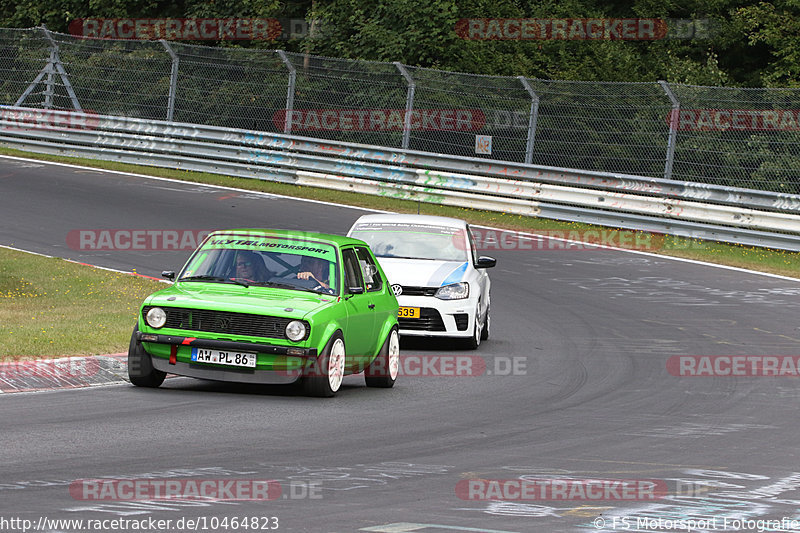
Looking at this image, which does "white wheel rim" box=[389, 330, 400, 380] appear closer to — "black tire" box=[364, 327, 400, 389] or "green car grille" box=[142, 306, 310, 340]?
"black tire" box=[364, 327, 400, 389]

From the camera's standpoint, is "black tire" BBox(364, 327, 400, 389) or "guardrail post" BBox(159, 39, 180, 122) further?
"guardrail post" BBox(159, 39, 180, 122)

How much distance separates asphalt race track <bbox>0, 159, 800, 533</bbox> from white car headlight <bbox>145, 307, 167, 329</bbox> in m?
0.59

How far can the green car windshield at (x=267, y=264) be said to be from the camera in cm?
1135

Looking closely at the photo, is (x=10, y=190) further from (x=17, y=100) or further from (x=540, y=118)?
(x=540, y=118)

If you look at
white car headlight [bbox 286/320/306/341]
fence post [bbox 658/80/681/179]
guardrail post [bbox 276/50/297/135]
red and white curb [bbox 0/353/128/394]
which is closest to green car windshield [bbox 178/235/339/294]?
white car headlight [bbox 286/320/306/341]

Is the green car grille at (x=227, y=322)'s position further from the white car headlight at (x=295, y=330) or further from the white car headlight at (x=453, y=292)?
the white car headlight at (x=453, y=292)

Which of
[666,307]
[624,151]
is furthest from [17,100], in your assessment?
[666,307]

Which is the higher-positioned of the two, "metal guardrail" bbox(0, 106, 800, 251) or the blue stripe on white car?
"metal guardrail" bbox(0, 106, 800, 251)

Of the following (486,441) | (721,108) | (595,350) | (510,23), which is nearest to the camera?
(486,441)

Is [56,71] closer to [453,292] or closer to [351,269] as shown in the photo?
[453,292]

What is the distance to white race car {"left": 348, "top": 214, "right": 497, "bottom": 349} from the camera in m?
14.6

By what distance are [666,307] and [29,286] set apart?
8922mm

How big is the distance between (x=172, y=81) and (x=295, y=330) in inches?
811

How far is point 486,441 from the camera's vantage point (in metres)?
8.94
